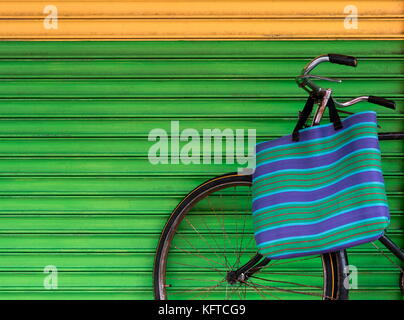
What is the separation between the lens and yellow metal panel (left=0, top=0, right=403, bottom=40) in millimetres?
3055

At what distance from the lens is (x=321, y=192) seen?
7.84 feet

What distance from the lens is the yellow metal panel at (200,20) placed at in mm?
3055

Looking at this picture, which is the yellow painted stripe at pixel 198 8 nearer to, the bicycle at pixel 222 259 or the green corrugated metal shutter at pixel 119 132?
the green corrugated metal shutter at pixel 119 132

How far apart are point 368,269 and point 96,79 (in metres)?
2.23

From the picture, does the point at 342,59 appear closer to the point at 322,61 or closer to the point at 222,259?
the point at 322,61

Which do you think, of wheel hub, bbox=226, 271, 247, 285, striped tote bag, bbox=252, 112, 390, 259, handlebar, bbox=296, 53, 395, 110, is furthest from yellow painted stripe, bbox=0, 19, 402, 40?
wheel hub, bbox=226, 271, 247, 285

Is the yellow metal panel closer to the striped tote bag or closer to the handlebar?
the handlebar

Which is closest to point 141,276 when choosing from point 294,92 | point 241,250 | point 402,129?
point 241,250

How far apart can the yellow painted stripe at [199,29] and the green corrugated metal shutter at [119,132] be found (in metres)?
0.06

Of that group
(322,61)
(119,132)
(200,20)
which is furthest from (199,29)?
(322,61)

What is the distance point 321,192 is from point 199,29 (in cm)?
140

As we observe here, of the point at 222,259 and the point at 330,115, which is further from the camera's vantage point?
the point at 222,259
